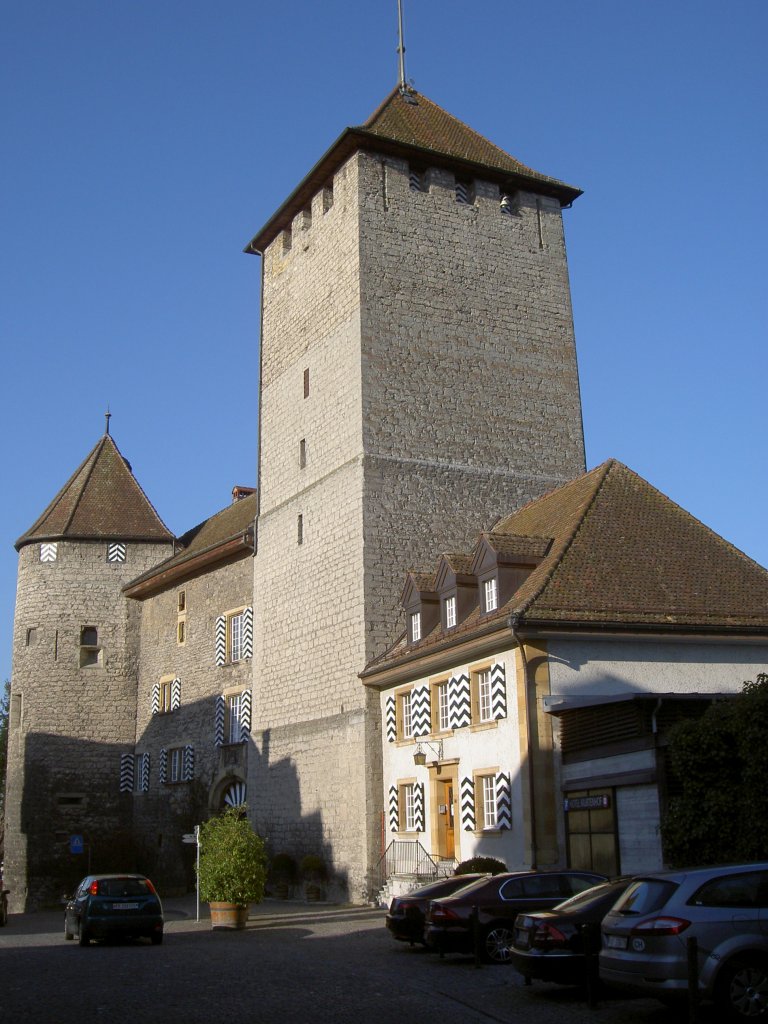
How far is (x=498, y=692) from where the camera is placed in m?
20.5

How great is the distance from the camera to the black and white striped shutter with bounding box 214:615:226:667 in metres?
31.8

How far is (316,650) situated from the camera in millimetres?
26812

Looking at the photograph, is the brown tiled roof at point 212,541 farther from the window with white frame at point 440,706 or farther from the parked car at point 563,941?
the parked car at point 563,941

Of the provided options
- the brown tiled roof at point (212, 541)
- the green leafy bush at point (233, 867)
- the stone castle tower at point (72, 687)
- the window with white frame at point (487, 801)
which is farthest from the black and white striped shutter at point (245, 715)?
the window with white frame at point (487, 801)

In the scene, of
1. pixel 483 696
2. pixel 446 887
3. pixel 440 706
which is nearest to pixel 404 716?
pixel 440 706

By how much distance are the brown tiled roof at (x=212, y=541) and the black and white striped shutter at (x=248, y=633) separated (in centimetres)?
169

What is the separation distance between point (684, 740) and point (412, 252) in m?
16.7

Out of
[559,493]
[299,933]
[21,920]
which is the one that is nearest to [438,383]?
[559,493]

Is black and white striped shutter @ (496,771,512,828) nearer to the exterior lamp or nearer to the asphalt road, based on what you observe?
the exterior lamp

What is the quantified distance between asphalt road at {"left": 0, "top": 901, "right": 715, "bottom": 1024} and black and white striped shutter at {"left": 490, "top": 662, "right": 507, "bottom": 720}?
14.2ft

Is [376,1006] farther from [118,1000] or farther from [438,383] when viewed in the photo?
[438,383]

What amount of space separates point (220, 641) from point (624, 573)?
45.7ft

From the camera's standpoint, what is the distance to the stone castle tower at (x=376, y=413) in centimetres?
2561

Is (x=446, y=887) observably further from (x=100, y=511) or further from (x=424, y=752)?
(x=100, y=511)
